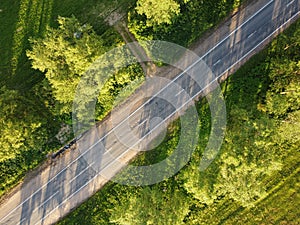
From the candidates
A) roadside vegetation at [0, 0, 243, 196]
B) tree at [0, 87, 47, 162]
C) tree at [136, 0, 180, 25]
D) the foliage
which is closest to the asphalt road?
roadside vegetation at [0, 0, 243, 196]

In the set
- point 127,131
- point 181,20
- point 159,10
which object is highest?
point 159,10

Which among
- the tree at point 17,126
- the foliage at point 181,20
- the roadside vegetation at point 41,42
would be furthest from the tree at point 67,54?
the foliage at point 181,20

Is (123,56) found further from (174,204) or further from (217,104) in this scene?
(174,204)

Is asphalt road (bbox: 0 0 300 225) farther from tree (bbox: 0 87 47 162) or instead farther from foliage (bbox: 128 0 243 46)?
tree (bbox: 0 87 47 162)

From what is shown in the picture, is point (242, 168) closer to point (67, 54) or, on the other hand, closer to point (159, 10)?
point (159, 10)

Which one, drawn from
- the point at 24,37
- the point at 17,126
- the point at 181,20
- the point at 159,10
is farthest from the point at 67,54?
the point at 181,20

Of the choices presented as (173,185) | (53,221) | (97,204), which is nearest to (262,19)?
(173,185)
